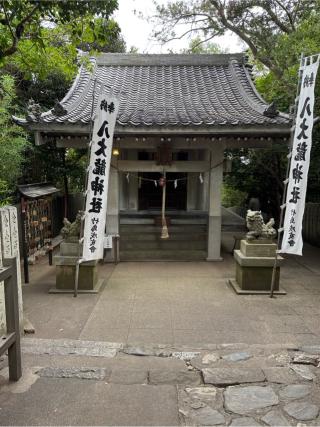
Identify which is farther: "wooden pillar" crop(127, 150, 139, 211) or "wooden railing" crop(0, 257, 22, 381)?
"wooden pillar" crop(127, 150, 139, 211)

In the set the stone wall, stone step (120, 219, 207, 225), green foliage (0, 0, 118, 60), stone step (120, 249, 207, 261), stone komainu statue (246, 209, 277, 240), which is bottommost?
stone step (120, 249, 207, 261)

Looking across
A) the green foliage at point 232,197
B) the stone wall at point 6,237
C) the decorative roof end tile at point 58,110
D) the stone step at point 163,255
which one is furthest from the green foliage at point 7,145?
the green foliage at point 232,197

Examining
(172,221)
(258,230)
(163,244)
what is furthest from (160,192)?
(258,230)

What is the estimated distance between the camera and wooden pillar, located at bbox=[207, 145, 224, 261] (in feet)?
33.5

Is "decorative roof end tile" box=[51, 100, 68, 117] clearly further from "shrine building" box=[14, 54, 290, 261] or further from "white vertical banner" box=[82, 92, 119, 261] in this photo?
"white vertical banner" box=[82, 92, 119, 261]

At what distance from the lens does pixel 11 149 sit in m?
8.66

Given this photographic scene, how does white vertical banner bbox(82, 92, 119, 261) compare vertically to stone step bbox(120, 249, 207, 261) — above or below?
above

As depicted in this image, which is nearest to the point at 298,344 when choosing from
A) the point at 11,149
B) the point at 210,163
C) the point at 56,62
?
the point at 210,163

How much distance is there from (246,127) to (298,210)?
3.07m

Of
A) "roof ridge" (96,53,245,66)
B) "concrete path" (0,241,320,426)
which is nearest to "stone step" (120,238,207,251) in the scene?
"concrete path" (0,241,320,426)

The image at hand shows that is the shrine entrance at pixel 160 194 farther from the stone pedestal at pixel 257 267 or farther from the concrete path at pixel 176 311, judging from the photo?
the stone pedestal at pixel 257 267

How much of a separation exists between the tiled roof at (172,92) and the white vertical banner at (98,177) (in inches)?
62.9

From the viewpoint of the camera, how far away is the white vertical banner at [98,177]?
22.3ft

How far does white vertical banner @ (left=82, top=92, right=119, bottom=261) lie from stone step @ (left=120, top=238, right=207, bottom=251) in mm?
3665
